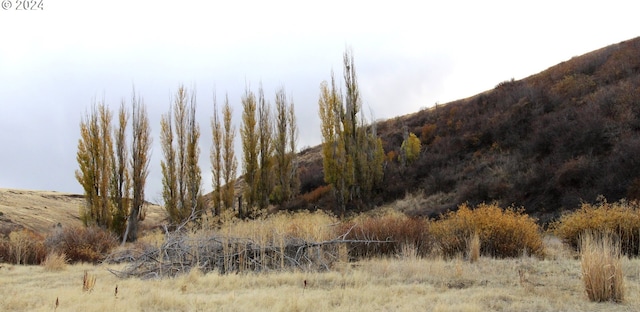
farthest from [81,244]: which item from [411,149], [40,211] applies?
[40,211]

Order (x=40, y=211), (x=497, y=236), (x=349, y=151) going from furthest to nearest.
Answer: (x=40, y=211)
(x=349, y=151)
(x=497, y=236)

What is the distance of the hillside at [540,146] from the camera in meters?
18.8

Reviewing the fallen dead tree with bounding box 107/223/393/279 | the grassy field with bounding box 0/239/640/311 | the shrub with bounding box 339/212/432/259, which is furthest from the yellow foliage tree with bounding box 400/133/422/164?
the fallen dead tree with bounding box 107/223/393/279

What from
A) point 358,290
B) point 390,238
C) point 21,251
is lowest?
point 358,290

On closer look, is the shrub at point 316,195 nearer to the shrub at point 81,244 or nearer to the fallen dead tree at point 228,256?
the shrub at point 81,244

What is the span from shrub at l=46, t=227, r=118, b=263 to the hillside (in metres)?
13.7

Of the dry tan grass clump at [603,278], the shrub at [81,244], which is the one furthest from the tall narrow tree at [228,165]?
the dry tan grass clump at [603,278]

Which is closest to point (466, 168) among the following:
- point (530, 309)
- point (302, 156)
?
point (530, 309)

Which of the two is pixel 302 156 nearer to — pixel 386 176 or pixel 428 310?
pixel 386 176

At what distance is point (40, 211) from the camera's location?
36719mm

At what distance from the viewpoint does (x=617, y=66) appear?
2934 cm

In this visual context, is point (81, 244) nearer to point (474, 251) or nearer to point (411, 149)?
point (474, 251)

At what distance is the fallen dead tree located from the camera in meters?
9.84

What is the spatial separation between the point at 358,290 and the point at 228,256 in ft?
12.9
